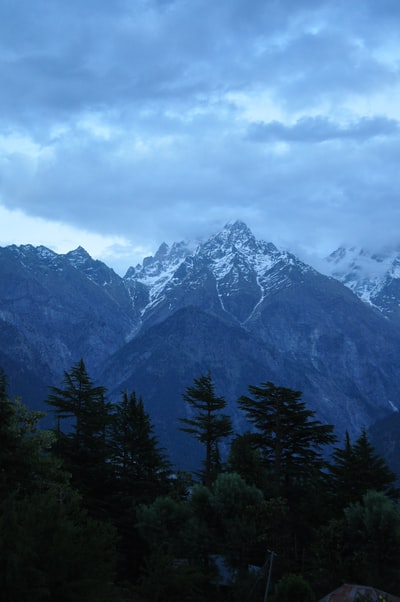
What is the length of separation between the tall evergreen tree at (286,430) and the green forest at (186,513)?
0.10m

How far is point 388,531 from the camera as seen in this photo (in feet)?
115

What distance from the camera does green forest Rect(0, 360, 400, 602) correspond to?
16.8 meters

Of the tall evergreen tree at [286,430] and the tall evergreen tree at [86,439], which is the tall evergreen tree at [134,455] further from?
the tall evergreen tree at [286,430]

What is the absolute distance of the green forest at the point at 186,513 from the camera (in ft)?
55.2

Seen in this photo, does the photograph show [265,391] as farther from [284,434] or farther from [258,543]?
[258,543]

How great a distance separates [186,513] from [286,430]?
868 centimetres

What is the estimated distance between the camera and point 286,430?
136 ft

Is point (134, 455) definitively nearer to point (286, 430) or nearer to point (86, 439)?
point (86, 439)

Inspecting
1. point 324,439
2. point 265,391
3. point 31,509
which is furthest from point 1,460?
point 324,439

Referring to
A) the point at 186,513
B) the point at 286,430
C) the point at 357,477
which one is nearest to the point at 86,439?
the point at 186,513

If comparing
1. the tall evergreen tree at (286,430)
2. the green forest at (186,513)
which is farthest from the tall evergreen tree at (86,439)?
the tall evergreen tree at (286,430)

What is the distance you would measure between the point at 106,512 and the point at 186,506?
8.19m

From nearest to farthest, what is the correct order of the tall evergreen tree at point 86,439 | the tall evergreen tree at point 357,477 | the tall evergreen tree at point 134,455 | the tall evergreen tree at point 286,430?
the tall evergreen tree at point 286,430, the tall evergreen tree at point 86,439, the tall evergreen tree at point 134,455, the tall evergreen tree at point 357,477

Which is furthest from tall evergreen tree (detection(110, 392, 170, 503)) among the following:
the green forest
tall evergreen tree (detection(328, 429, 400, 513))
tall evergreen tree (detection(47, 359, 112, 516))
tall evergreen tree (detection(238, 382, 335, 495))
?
tall evergreen tree (detection(328, 429, 400, 513))
